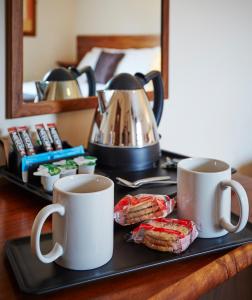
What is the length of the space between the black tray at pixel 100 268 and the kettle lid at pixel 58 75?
0.49m

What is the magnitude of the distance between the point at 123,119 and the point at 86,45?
0.28 metres

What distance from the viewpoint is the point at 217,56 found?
1488mm

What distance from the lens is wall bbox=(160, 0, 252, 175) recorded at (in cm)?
136

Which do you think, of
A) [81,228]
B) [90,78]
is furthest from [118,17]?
[81,228]

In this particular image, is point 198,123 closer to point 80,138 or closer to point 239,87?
point 239,87

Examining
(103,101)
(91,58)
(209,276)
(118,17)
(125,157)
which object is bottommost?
(209,276)

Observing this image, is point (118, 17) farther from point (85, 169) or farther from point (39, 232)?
point (39, 232)

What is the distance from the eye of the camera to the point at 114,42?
121 cm

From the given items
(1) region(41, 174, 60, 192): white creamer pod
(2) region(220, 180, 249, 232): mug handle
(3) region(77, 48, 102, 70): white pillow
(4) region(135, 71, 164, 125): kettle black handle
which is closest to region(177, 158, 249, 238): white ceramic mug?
(2) region(220, 180, 249, 232): mug handle

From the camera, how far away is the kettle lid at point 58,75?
1.04 m

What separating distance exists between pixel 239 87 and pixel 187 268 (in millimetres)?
1149

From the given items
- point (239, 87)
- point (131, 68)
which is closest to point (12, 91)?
point (131, 68)

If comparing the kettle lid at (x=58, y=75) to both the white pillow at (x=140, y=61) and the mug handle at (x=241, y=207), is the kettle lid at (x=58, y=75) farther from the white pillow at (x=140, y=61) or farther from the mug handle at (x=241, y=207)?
the mug handle at (x=241, y=207)

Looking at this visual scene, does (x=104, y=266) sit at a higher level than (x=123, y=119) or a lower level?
lower
